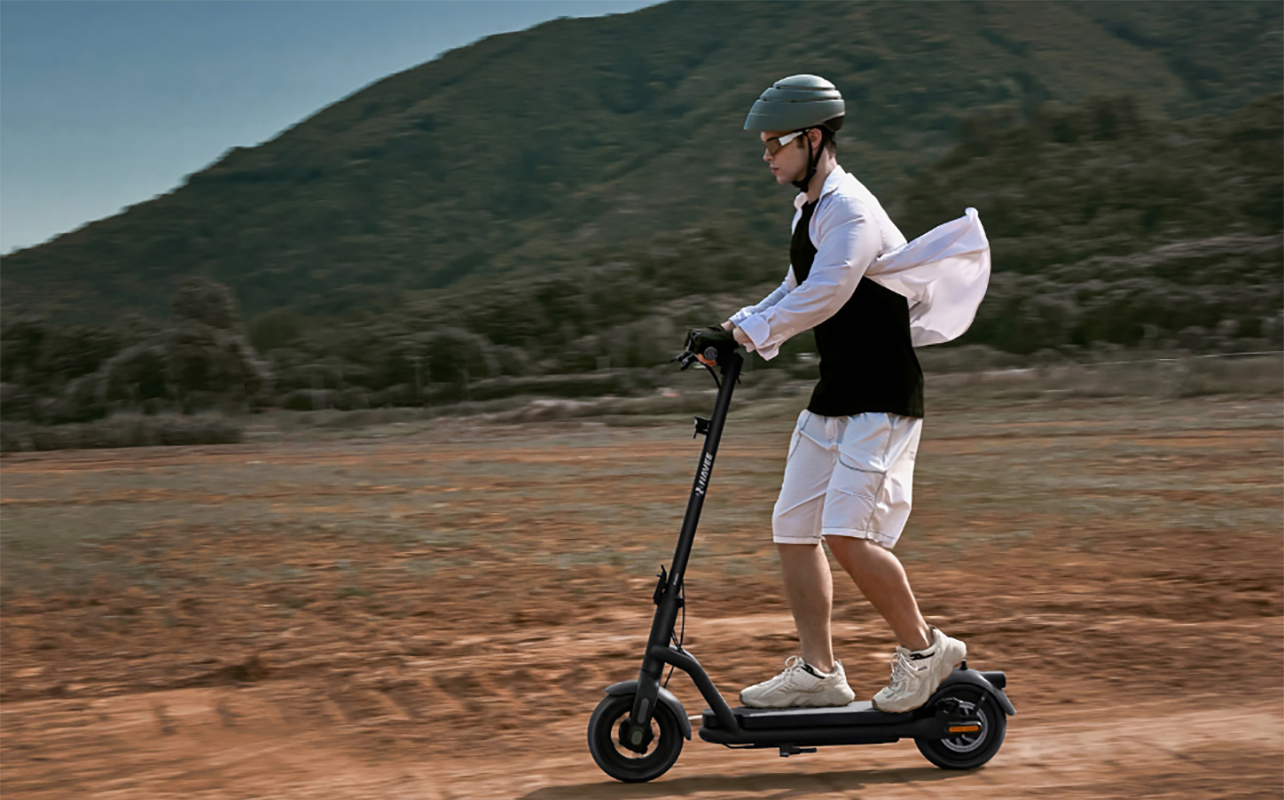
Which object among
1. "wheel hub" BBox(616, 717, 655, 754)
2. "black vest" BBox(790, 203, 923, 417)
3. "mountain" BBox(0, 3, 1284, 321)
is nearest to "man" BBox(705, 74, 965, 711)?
"black vest" BBox(790, 203, 923, 417)

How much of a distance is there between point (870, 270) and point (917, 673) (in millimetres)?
1313

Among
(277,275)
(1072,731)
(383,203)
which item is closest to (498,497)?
(1072,731)

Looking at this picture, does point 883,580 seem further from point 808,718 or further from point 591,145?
point 591,145

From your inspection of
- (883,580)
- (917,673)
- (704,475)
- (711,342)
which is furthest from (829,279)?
(917,673)

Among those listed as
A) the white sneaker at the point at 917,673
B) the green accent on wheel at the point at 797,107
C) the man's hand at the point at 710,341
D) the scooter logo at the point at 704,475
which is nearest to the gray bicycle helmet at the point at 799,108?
the green accent on wheel at the point at 797,107

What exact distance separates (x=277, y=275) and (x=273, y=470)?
84075 millimetres

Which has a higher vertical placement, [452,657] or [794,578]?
[794,578]

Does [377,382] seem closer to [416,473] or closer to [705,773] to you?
[416,473]

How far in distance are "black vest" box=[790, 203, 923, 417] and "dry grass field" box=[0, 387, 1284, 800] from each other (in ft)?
4.06

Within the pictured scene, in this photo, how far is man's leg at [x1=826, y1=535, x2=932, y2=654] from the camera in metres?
4.06

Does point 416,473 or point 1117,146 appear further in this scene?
point 1117,146

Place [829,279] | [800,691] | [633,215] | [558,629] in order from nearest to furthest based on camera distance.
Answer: [829,279], [800,691], [558,629], [633,215]

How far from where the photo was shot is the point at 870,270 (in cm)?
411

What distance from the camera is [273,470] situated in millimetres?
19094
